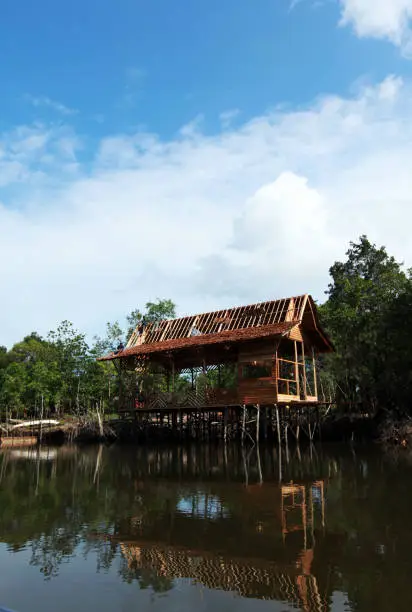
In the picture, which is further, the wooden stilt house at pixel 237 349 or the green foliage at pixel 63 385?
the green foliage at pixel 63 385

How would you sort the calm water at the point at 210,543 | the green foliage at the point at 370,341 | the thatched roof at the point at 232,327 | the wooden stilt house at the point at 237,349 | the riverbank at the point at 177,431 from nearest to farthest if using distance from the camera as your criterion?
1. the calm water at the point at 210,543
2. the wooden stilt house at the point at 237,349
3. the thatched roof at the point at 232,327
4. the green foliage at the point at 370,341
5. the riverbank at the point at 177,431

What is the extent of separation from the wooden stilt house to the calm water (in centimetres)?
794

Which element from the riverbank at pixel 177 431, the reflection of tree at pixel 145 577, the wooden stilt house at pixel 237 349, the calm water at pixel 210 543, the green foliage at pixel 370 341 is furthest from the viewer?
the riverbank at pixel 177 431

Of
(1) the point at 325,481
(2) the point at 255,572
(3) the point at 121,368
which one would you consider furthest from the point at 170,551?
(3) the point at 121,368

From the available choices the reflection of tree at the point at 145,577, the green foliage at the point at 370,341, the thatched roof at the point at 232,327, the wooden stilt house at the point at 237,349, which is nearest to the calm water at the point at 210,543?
the reflection of tree at the point at 145,577

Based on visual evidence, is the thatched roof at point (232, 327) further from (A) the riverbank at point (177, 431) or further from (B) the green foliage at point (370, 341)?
(A) the riverbank at point (177, 431)

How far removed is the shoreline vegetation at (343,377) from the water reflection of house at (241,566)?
62.3ft

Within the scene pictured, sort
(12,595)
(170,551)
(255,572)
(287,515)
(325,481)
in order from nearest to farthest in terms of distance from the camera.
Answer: (12,595) < (255,572) < (170,551) < (287,515) < (325,481)

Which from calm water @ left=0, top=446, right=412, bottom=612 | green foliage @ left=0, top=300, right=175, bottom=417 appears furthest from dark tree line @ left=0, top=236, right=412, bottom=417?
calm water @ left=0, top=446, right=412, bottom=612

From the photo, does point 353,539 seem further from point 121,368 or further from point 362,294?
point 362,294

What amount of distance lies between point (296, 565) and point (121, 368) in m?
22.2

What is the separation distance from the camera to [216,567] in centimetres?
617

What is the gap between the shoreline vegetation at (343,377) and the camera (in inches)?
1044

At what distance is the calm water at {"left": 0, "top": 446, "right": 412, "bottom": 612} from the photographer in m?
5.31
